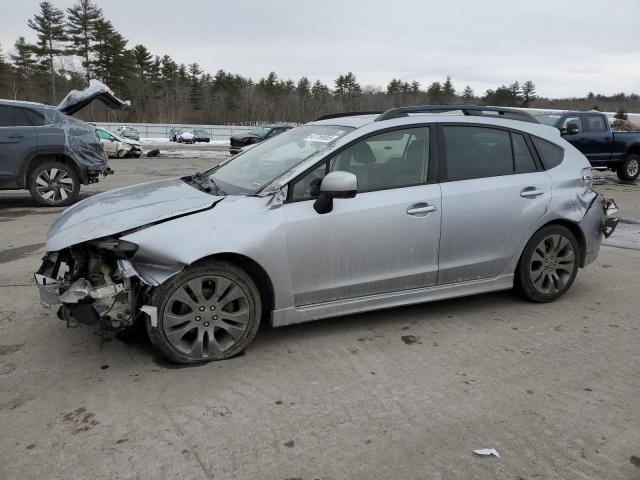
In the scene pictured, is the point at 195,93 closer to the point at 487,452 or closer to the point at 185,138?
the point at 185,138

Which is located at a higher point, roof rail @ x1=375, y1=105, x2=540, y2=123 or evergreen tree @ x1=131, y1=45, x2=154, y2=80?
evergreen tree @ x1=131, y1=45, x2=154, y2=80

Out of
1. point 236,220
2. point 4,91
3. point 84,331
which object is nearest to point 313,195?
point 236,220

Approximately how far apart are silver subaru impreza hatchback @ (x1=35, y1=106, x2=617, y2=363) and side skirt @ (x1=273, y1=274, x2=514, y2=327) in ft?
0.03

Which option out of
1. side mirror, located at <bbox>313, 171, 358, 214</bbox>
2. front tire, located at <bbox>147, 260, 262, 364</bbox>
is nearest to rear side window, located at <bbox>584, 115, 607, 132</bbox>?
side mirror, located at <bbox>313, 171, 358, 214</bbox>

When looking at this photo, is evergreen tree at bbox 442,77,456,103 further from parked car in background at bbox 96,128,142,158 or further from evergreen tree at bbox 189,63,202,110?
parked car in background at bbox 96,128,142,158

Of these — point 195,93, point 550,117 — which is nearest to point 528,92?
point 195,93

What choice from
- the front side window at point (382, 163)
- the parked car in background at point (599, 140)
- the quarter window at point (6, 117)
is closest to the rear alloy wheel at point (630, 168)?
the parked car in background at point (599, 140)

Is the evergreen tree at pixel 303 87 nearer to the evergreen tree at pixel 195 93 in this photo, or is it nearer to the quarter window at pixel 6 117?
the evergreen tree at pixel 195 93

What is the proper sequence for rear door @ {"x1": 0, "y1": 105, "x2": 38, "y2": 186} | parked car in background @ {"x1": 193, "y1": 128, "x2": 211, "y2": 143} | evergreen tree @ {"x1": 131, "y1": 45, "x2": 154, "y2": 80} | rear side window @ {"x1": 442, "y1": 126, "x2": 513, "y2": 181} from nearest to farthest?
rear side window @ {"x1": 442, "y1": 126, "x2": 513, "y2": 181} < rear door @ {"x1": 0, "y1": 105, "x2": 38, "y2": 186} < parked car in background @ {"x1": 193, "y1": 128, "x2": 211, "y2": 143} < evergreen tree @ {"x1": 131, "y1": 45, "x2": 154, "y2": 80}

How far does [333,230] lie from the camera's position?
3.78 m

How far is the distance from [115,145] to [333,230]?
21.4 m

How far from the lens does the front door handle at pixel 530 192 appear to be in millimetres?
4512

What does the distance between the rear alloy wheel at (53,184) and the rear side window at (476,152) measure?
778cm

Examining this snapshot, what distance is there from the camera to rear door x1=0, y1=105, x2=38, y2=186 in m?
9.20
